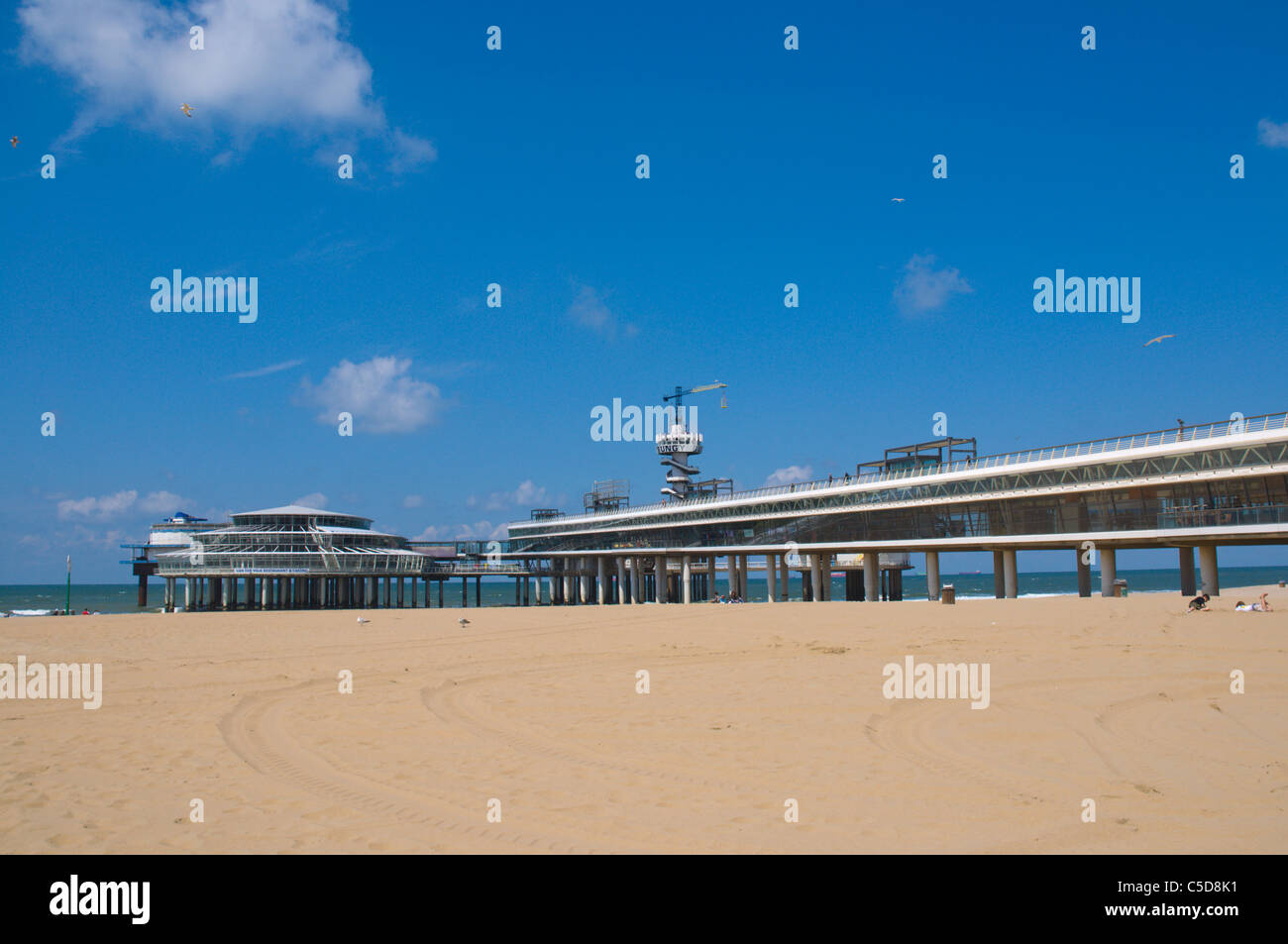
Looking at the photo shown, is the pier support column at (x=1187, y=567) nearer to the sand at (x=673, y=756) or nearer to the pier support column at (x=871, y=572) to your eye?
the pier support column at (x=871, y=572)

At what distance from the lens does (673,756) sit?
9.06 metres

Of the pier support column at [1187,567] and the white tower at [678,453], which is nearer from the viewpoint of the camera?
the pier support column at [1187,567]

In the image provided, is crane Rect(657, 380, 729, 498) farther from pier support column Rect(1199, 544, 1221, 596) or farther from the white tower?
pier support column Rect(1199, 544, 1221, 596)

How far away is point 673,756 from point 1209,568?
36.5 m

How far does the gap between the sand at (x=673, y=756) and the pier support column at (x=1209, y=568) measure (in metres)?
21.3

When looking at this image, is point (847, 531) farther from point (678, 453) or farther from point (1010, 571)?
point (678, 453)

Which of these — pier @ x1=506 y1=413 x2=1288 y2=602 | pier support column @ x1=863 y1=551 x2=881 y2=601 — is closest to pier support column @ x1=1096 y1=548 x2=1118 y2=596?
pier @ x1=506 y1=413 x2=1288 y2=602

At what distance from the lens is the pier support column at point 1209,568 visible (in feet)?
118

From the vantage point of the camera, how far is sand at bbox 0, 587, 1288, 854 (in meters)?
6.57

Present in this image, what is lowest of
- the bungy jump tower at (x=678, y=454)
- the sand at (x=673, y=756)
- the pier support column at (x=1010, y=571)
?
the sand at (x=673, y=756)

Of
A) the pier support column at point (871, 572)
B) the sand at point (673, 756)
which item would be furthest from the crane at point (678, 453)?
the sand at point (673, 756)

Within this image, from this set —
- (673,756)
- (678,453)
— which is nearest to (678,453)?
(678,453)
